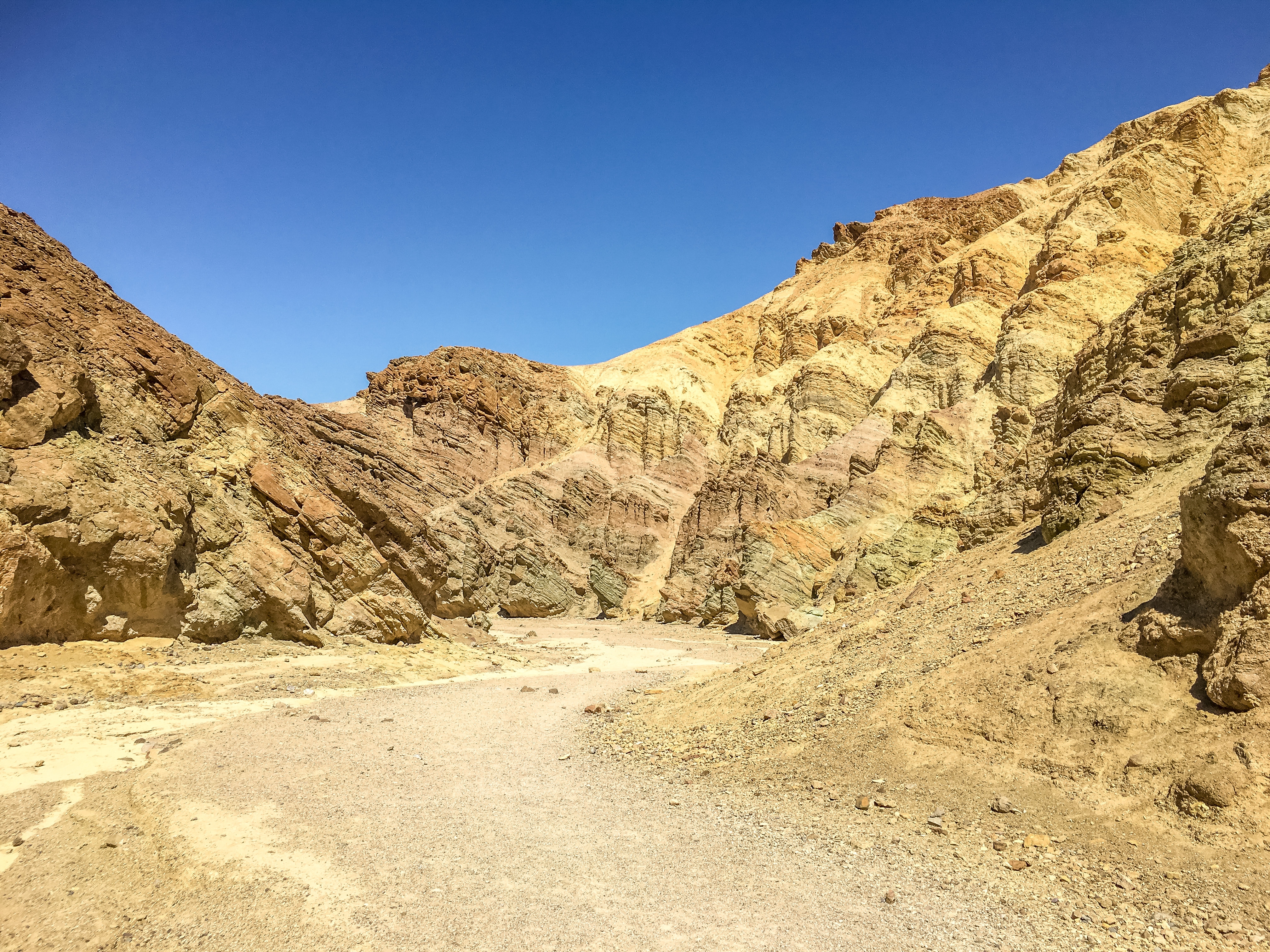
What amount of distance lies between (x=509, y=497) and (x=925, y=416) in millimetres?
27661

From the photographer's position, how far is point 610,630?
33062 millimetres

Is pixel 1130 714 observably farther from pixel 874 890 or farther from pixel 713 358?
pixel 713 358

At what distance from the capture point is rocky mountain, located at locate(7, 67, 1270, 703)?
36.6ft

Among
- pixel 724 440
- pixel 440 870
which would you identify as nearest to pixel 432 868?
pixel 440 870

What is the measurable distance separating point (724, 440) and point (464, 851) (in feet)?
190

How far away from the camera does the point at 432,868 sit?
16.6ft

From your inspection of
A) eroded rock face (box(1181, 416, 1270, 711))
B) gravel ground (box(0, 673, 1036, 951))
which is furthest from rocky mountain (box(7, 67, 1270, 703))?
gravel ground (box(0, 673, 1036, 951))

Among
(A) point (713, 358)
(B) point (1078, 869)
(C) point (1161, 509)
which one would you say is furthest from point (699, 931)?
(A) point (713, 358)

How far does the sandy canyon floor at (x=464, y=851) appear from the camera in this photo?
4117 millimetres

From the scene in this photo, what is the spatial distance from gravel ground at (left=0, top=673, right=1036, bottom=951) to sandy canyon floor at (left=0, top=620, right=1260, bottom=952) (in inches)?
0.8

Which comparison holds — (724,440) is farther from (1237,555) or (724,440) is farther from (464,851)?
(464,851)

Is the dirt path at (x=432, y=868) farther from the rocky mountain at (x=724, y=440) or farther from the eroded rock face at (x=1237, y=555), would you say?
the rocky mountain at (x=724, y=440)

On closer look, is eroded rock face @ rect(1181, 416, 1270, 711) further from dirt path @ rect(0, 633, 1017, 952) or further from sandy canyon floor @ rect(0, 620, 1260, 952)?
dirt path @ rect(0, 633, 1017, 952)

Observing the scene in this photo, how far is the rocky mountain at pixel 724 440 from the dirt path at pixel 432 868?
3.24m
